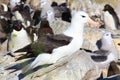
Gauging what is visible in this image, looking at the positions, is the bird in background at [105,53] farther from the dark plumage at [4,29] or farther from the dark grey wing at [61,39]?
the dark plumage at [4,29]

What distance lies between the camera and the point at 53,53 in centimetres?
1051

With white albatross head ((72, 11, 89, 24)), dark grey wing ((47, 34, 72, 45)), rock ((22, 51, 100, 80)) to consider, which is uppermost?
white albatross head ((72, 11, 89, 24))

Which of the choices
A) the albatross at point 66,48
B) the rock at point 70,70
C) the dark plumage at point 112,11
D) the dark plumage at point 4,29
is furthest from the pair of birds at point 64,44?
the dark plumage at point 112,11

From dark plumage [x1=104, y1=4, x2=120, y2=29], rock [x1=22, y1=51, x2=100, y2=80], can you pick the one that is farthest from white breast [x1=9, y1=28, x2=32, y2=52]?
dark plumage [x1=104, y1=4, x2=120, y2=29]

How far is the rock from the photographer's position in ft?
30.6

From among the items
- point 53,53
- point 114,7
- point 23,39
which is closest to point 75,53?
point 53,53

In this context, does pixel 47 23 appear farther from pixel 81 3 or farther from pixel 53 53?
pixel 81 3

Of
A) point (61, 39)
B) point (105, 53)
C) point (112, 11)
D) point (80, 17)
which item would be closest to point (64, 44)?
point (61, 39)

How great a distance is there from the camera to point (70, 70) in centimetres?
943

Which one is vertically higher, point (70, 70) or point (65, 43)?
point (65, 43)

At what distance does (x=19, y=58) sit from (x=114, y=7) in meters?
8.29

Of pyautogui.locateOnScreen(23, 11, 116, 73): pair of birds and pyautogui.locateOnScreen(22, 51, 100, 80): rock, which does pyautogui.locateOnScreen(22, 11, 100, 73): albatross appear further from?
pyautogui.locateOnScreen(22, 51, 100, 80): rock

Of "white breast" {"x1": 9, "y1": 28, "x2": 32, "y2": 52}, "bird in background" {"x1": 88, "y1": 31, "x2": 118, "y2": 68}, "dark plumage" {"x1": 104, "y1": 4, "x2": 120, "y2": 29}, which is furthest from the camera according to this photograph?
"dark plumage" {"x1": 104, "y1": 4, "x2": 120, "y2": 29}

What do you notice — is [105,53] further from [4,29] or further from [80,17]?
[4,29]
